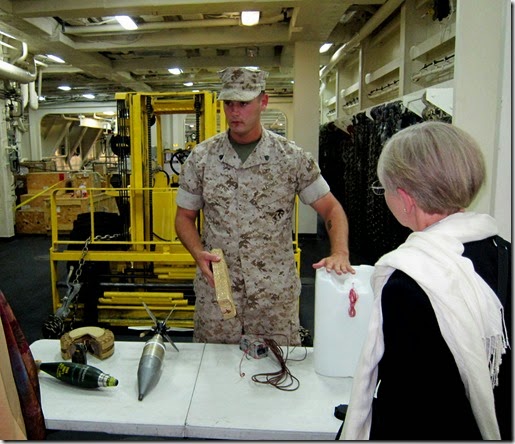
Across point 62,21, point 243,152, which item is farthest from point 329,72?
point 243,152

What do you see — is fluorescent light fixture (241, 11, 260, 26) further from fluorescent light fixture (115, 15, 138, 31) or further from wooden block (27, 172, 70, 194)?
wooden block (27, 172, 70, 194)

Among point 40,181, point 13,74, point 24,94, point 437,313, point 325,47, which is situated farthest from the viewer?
point 40,181

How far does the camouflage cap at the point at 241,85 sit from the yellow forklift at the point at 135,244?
2.06 metres

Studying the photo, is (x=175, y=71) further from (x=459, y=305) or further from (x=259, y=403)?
(x=459, y=305)

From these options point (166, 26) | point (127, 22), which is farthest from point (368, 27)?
point (127, 22)

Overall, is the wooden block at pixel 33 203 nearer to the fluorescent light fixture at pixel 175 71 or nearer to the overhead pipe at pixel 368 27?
the fluorescent light fixture at pixel 175 71

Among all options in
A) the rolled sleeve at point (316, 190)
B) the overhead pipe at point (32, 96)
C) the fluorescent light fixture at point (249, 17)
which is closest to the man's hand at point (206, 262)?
the rolled sleeve at point (316, 190)

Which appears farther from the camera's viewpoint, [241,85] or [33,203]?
[33,203]

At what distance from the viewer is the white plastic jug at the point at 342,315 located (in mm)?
1443

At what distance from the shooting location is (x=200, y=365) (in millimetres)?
1611

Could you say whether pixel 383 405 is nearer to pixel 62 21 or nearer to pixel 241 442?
pixel 241 442

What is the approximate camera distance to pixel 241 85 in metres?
1.82

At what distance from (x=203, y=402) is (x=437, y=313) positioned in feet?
2.89

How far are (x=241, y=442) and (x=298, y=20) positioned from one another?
19.1 ft
